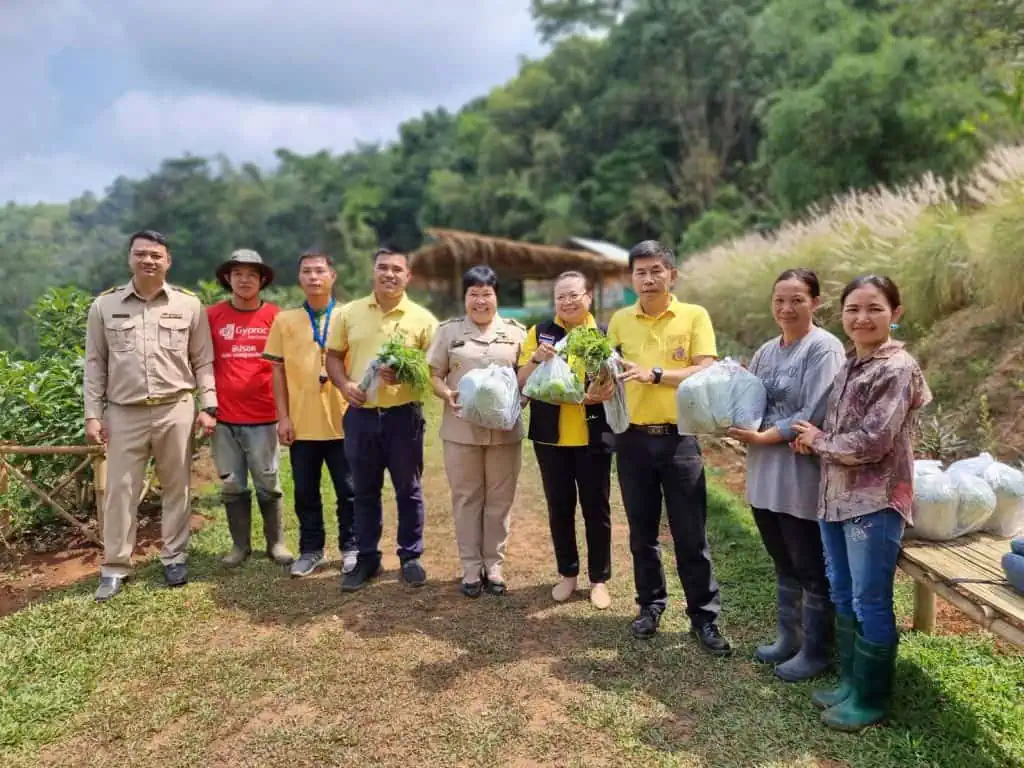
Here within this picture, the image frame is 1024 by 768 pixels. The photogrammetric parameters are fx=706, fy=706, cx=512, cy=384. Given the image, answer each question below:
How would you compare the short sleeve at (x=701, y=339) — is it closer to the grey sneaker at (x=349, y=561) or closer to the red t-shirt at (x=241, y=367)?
the grey sneaker at (x=349, y=561)

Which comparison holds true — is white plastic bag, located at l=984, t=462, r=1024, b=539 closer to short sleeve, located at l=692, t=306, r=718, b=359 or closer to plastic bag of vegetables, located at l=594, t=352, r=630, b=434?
short sleeve, located at l=692, t=306, r=718, b=359

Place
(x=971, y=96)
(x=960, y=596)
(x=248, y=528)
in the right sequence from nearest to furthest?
(x=960, y=596) < (x=248, y=528) < (x=971, y=96)

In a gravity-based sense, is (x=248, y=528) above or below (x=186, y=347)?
below

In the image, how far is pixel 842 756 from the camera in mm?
2584

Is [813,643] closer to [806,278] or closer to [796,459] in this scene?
[796,459]

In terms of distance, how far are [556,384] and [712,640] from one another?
55.9 inches

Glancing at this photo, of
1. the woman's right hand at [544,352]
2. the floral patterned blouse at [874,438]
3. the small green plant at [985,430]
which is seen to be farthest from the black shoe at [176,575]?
the small green plant at [985,430]

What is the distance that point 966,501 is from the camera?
2.96m

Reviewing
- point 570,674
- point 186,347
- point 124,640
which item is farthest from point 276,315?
point 570,674

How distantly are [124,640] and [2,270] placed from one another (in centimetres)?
726

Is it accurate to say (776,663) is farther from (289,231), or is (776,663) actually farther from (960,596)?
(289,231)

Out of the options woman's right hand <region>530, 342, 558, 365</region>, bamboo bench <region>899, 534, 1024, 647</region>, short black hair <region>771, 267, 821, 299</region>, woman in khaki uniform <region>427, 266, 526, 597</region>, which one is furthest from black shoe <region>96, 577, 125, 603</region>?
bamboo bench <region>899, 534, 1024, 647</region>

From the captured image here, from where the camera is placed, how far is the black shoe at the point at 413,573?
4230mm

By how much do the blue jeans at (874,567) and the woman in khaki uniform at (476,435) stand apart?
5.91 ft
